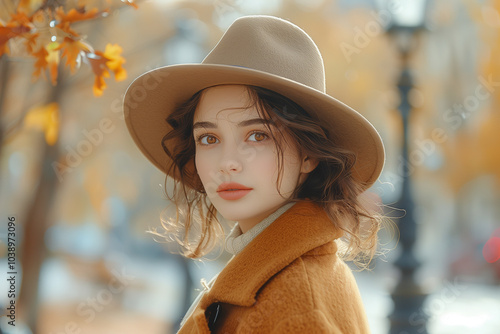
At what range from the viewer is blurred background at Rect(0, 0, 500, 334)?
374cm

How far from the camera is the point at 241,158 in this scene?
1.68 metres

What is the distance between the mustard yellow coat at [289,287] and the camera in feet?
4.47

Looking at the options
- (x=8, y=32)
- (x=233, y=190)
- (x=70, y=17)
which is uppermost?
(x=70, y=17)

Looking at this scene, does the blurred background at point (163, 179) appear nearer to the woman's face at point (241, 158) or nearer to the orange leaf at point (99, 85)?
the orange leaf at point (99, 85)

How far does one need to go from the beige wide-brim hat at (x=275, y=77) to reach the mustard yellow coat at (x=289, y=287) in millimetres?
331

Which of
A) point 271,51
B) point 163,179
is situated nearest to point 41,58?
point 271,51

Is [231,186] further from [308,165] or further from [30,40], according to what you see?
[30,40]

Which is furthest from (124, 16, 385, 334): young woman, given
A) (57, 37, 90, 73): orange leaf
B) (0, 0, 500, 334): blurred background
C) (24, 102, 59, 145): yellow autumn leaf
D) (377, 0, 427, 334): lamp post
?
(377, 0, 427, 334): lamp post

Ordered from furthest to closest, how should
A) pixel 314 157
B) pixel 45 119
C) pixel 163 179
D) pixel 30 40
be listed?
pixel 163 179 → pixel 45 119 → pixel 30 40 → pixel 314 157

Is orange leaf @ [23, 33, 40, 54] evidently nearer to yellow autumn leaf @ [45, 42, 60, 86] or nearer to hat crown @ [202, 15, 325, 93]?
yellow autumn leaf @ [45, 42, 60, 86]

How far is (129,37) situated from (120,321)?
4.83m

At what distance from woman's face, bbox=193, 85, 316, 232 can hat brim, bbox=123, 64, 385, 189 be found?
0.09 meters

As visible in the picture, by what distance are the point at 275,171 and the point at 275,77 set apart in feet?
1.09

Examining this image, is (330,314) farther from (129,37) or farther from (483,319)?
(483,319)
